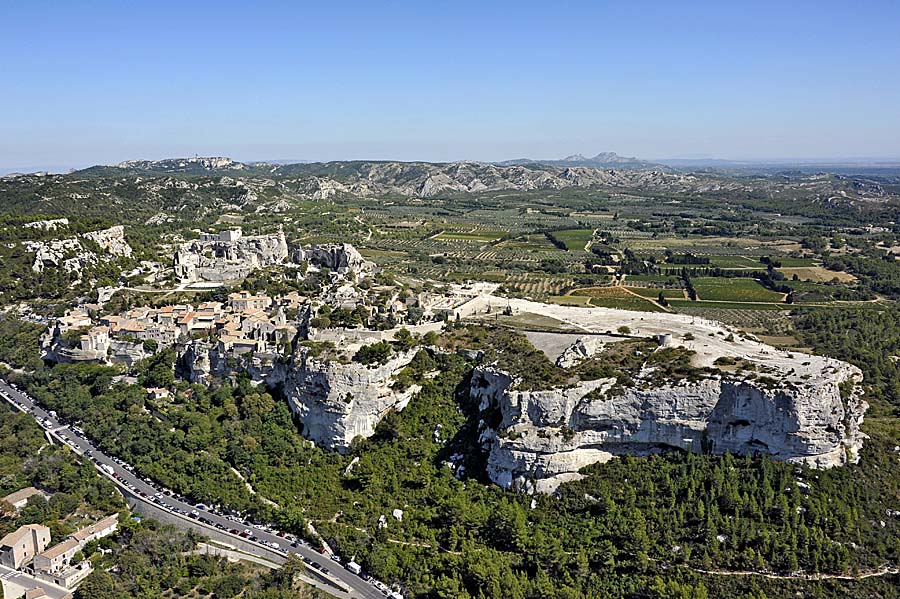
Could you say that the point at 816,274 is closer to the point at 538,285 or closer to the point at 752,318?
the point at 752,318

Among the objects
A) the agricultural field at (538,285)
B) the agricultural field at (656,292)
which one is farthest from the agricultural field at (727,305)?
the agricultural field at (538,285)

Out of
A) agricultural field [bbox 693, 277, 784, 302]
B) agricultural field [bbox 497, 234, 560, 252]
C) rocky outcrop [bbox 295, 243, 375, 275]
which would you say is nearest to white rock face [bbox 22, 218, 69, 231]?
rocky outcrop [bbox 295, 243, 375, 275]

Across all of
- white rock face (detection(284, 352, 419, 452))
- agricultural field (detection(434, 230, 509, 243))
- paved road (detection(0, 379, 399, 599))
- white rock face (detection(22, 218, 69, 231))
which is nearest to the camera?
paved road (detection(0, 379, 399, 599))

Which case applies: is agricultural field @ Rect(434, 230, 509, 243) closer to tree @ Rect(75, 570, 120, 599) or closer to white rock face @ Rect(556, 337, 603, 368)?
white rock face @ Rect(556, 337, 603, 368)

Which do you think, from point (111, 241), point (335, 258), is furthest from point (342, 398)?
point (111, 241)

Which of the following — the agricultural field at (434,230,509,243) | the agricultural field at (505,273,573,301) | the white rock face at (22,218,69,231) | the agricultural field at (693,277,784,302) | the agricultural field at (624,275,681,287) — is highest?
the white rock face at (22,218,69,231)

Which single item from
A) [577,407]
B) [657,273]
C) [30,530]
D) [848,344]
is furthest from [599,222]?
[30,530]
